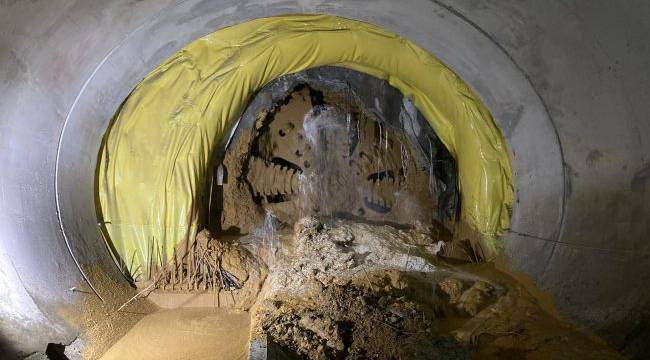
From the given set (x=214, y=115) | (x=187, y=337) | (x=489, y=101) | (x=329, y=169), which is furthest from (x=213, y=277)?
(x=489, y=101)

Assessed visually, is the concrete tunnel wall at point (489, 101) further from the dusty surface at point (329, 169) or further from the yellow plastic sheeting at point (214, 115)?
the dusty surface at point (329, 169)

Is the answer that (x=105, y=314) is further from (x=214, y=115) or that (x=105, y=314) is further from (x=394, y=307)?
(x=394, y=307)

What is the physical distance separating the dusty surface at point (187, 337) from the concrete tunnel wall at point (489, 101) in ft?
1.51

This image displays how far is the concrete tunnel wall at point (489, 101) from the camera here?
2.81m

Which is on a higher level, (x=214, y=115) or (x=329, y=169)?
(x=214, y=115)

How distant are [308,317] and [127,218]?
1.84 meters

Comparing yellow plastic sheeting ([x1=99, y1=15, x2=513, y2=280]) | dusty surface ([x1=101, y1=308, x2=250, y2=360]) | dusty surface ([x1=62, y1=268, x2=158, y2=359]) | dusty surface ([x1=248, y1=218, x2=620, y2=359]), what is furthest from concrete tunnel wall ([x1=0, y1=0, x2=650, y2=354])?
dusty surface ([x1=101, y1=308, x2=250, y2=360])

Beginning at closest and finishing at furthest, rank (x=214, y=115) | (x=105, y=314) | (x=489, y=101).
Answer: (x=105, y=314) → (x=489, y=101) → (x=214, y=115)

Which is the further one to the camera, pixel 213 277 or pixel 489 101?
pixel 213 277

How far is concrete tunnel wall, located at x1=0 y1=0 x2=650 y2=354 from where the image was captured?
2.81m

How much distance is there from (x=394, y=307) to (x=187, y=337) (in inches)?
61.9

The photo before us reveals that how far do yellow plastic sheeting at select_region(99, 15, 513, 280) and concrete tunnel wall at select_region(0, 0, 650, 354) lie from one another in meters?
0.20

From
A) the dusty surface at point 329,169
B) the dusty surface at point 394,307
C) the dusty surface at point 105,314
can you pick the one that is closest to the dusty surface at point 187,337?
the dusty surface at point 105,314

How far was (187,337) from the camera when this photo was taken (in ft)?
11.6
